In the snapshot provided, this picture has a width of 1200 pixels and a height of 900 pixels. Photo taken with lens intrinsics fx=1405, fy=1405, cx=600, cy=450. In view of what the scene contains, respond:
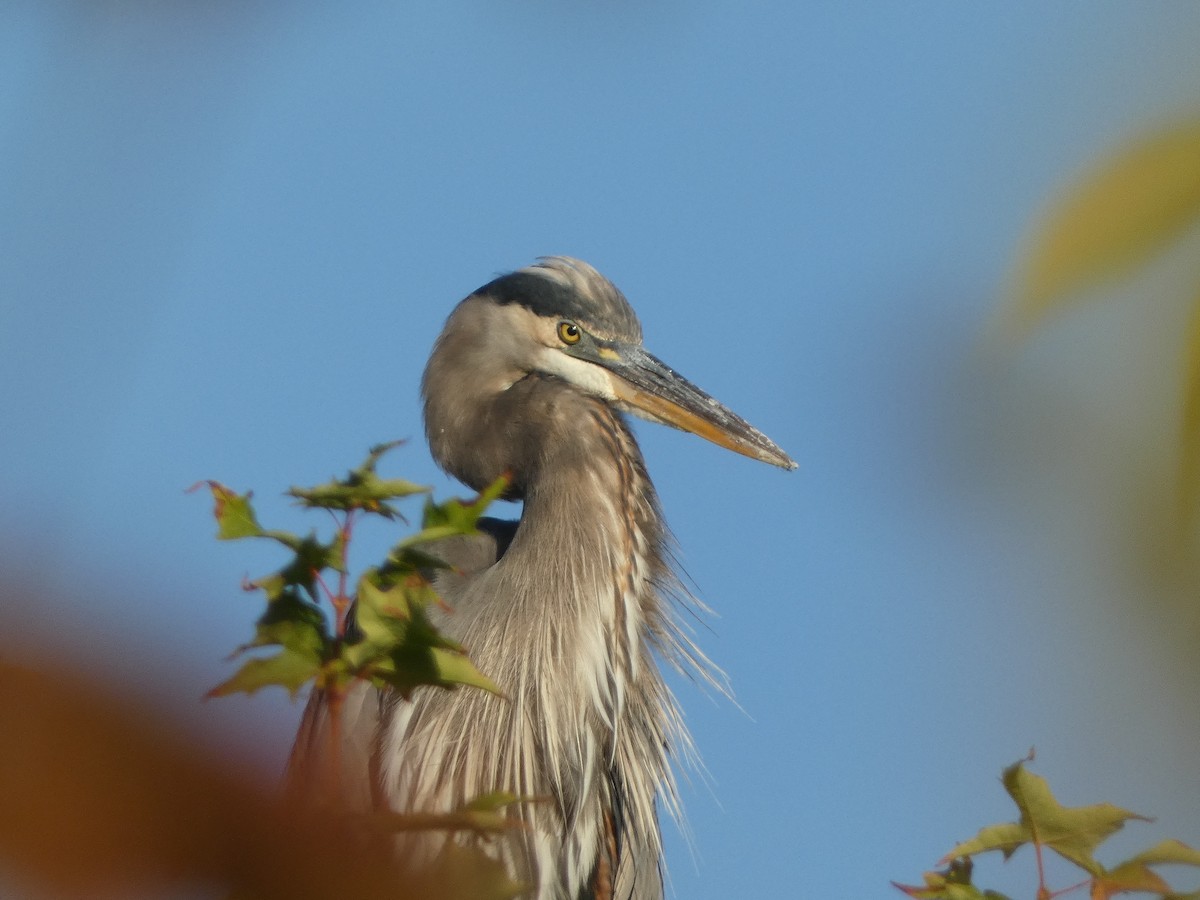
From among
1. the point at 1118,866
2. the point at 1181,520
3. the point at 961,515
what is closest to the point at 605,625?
the point at 1118,866

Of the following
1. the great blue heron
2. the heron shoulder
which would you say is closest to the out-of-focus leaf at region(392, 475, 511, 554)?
the great blue heron

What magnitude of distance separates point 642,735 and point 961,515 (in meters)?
2.49

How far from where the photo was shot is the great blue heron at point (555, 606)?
294cm

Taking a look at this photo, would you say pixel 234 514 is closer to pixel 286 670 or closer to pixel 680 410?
pixel 286 670

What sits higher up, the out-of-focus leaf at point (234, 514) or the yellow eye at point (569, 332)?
the yellow eye at point (569, 332)

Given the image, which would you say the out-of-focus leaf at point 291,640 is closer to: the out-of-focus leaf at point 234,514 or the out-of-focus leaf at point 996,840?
the out-of-focus leaf at point 234,514

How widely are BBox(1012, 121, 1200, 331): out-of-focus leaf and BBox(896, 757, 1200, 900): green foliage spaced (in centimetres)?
52

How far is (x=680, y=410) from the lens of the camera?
363 cm

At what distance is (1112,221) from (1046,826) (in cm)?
68

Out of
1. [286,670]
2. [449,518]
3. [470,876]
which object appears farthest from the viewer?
[449,518]

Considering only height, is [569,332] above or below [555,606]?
above

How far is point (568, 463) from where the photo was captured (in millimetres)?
3176

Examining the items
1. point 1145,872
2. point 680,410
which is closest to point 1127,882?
point 1145,872

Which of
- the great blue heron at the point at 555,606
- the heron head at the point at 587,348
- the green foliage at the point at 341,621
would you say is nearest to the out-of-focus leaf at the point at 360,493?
the green foliage at the point at 341,621
